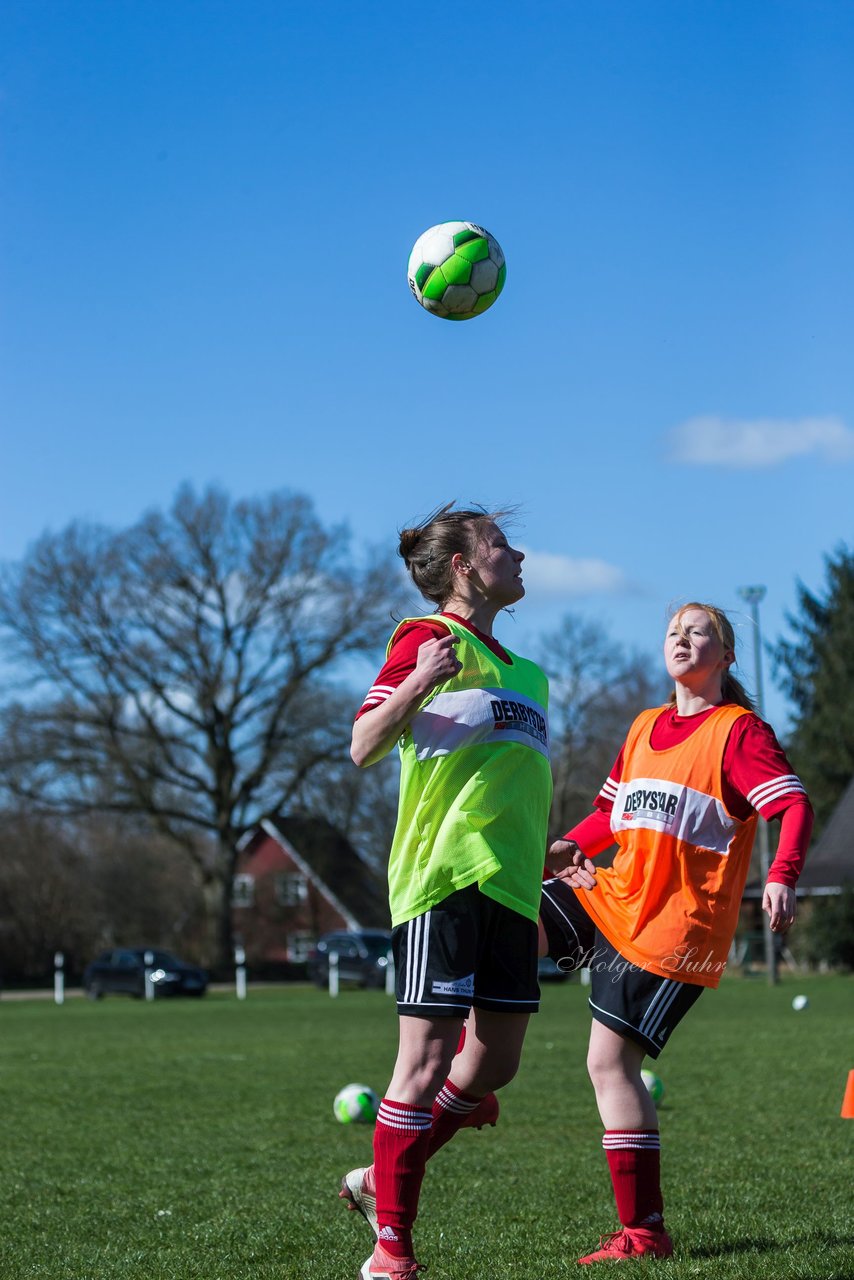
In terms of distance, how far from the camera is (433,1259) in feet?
14.8

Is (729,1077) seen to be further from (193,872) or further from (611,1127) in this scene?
(193,872)

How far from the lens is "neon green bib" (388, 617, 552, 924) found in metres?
3.96

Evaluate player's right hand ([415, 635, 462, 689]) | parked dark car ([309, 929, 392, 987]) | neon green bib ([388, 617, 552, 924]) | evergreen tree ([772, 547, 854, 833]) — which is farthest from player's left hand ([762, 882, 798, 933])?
evergreen tree ([772, 547, 854, 833])

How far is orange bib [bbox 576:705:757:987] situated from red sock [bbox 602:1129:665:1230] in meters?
0.51

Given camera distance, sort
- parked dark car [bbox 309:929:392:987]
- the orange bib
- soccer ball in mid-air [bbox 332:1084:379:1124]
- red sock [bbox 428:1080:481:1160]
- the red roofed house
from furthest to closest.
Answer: the red roofed house, parked dark car [bbox 309:929:392:987], soccer ball in mid-air [bbox 332:1084:379:1124], the orange bib, red sock [bbox 428:1080:481:1160]

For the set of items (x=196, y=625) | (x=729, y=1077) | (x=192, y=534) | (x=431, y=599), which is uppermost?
(x=192, y=534)

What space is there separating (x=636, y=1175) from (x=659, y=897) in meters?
0.84

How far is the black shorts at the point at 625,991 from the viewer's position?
15.0 ft

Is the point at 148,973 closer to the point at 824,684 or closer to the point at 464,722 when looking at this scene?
the point at 824,684

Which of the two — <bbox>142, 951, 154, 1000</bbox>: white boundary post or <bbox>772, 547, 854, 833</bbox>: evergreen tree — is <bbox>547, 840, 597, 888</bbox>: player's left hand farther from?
<bbox>772, 547, 854, 833</bbox>: evergreen tree

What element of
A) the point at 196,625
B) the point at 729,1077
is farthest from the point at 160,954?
the point at 729,1077

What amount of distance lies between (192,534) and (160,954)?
1310cm

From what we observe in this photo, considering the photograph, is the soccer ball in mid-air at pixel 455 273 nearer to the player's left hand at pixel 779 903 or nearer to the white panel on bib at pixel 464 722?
the white panel on bib at pixel 464 722

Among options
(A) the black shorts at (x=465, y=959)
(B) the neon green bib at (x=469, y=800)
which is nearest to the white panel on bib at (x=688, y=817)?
(B) the neon green bib at (x=469, y=800)
